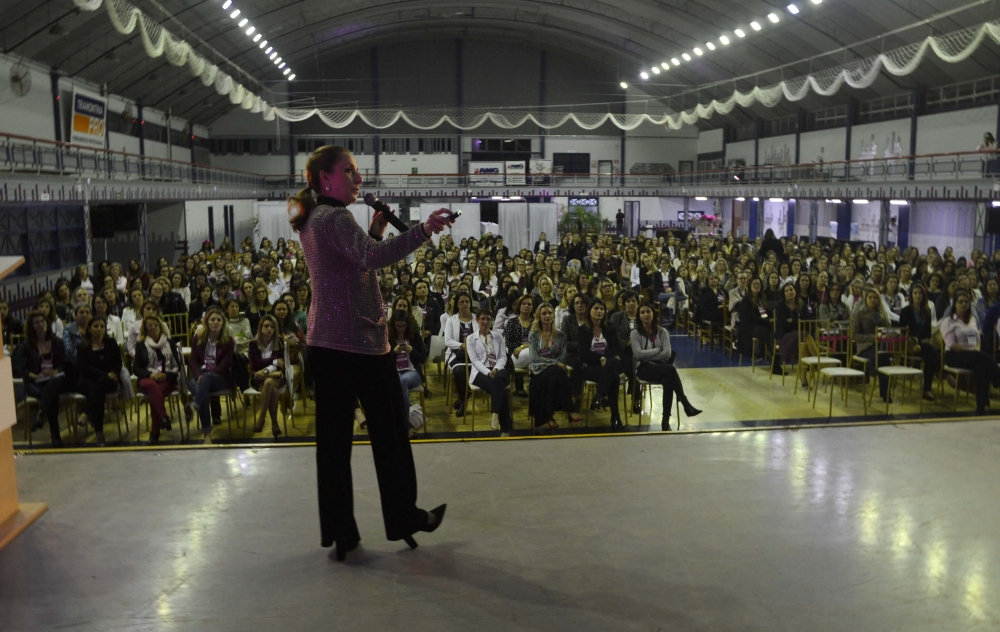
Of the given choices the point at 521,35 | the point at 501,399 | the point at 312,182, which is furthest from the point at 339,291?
the point at 521,35

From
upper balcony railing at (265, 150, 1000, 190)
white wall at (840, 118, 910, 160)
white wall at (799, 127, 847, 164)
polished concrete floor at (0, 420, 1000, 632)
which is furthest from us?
white wall at (799, 127, 847, 164)

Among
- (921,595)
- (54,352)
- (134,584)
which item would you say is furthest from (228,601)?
(54,352)

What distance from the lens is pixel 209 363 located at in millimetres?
6805

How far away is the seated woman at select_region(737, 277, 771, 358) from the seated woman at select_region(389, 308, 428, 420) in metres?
4.21

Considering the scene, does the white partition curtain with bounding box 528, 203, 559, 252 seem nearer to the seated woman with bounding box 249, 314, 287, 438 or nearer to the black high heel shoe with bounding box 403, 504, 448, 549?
the seated woman with bounding box 249, 314, 287, 438

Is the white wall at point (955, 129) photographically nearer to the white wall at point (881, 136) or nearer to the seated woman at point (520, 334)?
the white wall at point (881, 136)

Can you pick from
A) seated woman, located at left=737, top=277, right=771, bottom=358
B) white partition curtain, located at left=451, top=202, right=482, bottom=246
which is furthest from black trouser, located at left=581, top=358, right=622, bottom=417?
white partition curtain, located at left=451, top=202, right=482, bottom=246

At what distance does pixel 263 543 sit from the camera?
2.73 meters

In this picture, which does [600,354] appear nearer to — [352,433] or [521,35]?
[352,433]

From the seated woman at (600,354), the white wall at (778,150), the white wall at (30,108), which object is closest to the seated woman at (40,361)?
the seated woman at (600,354)

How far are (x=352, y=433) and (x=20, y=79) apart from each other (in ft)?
58.9

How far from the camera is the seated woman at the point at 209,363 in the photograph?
21.9 ft

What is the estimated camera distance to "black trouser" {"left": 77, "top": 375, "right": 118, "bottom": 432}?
6461 millimetres

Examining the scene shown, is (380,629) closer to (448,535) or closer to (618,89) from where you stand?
(448,535)
